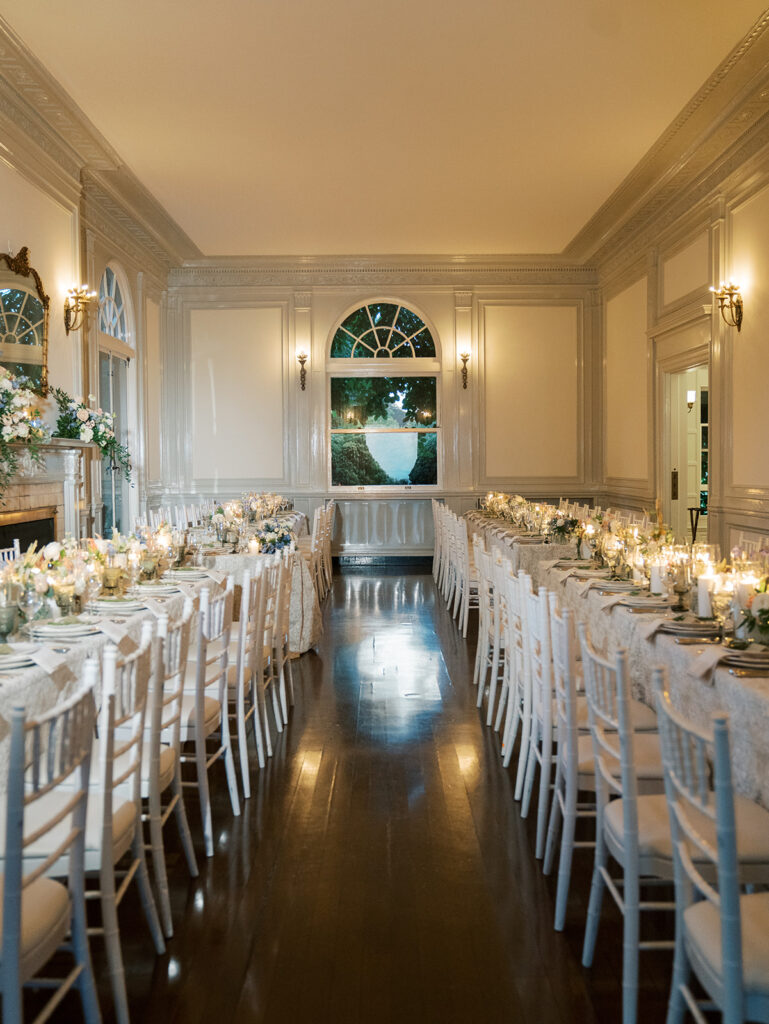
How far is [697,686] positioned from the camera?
316cm

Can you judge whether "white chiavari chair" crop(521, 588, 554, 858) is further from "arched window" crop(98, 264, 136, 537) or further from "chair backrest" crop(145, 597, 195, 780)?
"arched window" crop(98, 264, 136, 537)

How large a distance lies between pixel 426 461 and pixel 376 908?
10.9 meters

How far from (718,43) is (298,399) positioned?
8183 mm

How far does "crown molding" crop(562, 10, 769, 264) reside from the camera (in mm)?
6801

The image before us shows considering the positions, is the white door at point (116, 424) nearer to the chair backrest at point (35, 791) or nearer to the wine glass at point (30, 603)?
the wine glass at point (30, 603)

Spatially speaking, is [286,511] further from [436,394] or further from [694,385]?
[694,385]

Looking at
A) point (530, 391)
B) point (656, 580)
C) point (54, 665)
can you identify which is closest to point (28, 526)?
point (54, 665)

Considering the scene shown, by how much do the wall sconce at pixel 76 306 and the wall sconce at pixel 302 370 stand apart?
473cm

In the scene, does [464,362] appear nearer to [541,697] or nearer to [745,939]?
[541,697]

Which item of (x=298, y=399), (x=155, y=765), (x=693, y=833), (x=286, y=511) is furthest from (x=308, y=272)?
(x=693, y=833)

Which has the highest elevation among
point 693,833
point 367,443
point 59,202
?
point 59,202

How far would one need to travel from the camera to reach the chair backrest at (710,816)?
176 cm

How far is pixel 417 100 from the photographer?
24.4 feet

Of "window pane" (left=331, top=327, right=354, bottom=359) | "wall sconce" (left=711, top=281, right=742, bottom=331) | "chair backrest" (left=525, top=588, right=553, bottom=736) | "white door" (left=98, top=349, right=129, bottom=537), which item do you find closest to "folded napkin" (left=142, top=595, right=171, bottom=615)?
"chair backrest" (left=525, top=588, right=553, bottom=736)
